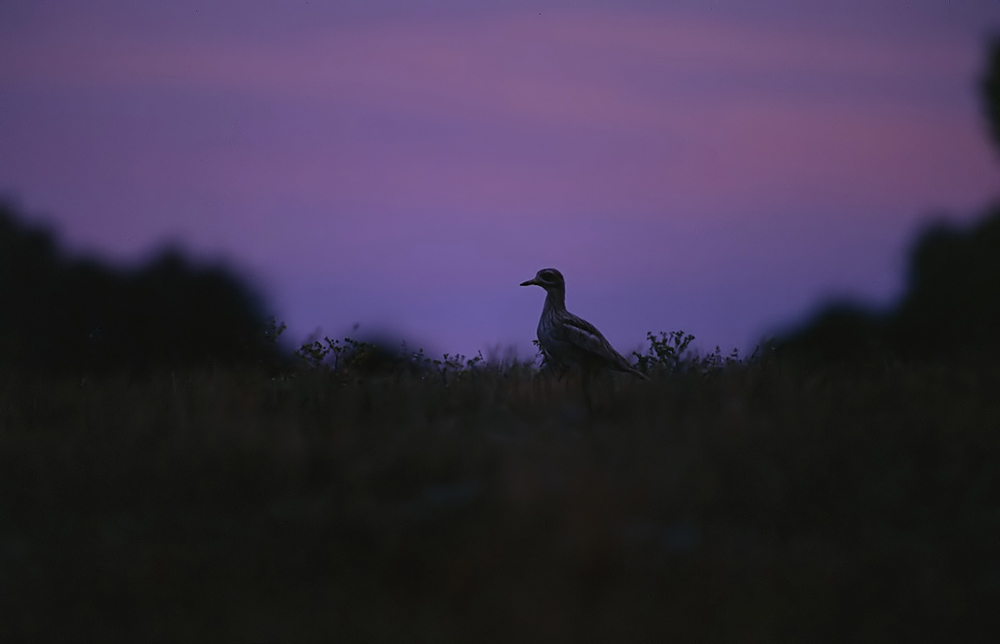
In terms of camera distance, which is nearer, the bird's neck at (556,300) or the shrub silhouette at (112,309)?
the bird's neck at (556,300)

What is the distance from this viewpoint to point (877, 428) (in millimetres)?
8250

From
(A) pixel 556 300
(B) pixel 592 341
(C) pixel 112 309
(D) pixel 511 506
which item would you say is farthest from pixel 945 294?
(D) pixel 511 506

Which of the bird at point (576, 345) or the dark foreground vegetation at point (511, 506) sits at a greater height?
the bird at point (576, 345)

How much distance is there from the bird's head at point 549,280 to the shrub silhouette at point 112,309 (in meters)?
7.29

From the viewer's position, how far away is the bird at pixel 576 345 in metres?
13.8

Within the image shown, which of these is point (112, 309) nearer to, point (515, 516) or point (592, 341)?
point (592, 341)

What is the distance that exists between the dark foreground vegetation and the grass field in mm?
20

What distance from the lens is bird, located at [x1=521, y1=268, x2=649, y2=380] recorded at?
13844mm

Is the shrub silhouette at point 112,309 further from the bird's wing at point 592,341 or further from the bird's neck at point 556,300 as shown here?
the bird's wing at point 592,341

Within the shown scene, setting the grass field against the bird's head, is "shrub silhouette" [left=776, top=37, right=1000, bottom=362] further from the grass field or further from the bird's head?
the grass field

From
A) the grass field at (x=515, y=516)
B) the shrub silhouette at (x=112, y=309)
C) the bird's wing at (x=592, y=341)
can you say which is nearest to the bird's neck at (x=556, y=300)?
the bird's wing at (x=592, y=341)

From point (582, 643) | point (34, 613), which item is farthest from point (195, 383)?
point (582, 643)

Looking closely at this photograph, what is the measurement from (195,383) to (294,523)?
536cm

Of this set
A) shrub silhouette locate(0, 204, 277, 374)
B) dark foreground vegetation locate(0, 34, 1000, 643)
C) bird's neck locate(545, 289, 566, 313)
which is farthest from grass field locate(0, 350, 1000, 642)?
shrub silhouette locate(0, 204, 277, 374)
